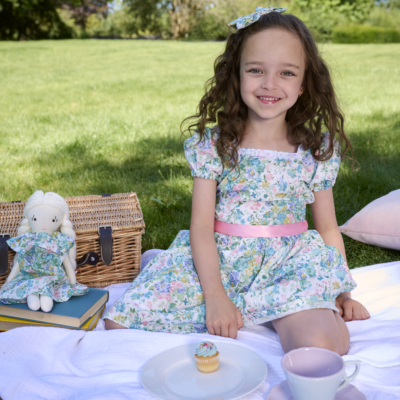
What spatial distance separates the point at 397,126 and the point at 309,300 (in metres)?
3.79

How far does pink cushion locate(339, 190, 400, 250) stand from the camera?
95.2 inches

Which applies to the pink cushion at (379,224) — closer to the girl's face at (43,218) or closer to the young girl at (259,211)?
the young girl at (259,211)

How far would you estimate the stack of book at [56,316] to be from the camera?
1687 mm

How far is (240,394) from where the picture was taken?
1.26 m

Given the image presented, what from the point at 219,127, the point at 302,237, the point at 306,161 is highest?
the point at 219,127

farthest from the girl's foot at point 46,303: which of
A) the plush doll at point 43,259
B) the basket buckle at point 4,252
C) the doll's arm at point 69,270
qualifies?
the basket buckle at point 4,252

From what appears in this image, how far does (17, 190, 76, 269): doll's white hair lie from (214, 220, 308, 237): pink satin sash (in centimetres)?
63

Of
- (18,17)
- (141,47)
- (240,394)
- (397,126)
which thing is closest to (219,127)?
(240,394)

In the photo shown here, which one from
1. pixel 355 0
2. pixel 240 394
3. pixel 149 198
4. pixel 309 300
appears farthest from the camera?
pixel 355 0

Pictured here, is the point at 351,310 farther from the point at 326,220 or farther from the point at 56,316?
the point at 56,316

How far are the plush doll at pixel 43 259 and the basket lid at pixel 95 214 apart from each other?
0.15m

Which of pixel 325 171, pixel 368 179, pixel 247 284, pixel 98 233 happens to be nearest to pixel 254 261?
pixel 247 284

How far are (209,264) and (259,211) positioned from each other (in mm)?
322

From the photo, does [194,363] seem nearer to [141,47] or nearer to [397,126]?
[397,126]
